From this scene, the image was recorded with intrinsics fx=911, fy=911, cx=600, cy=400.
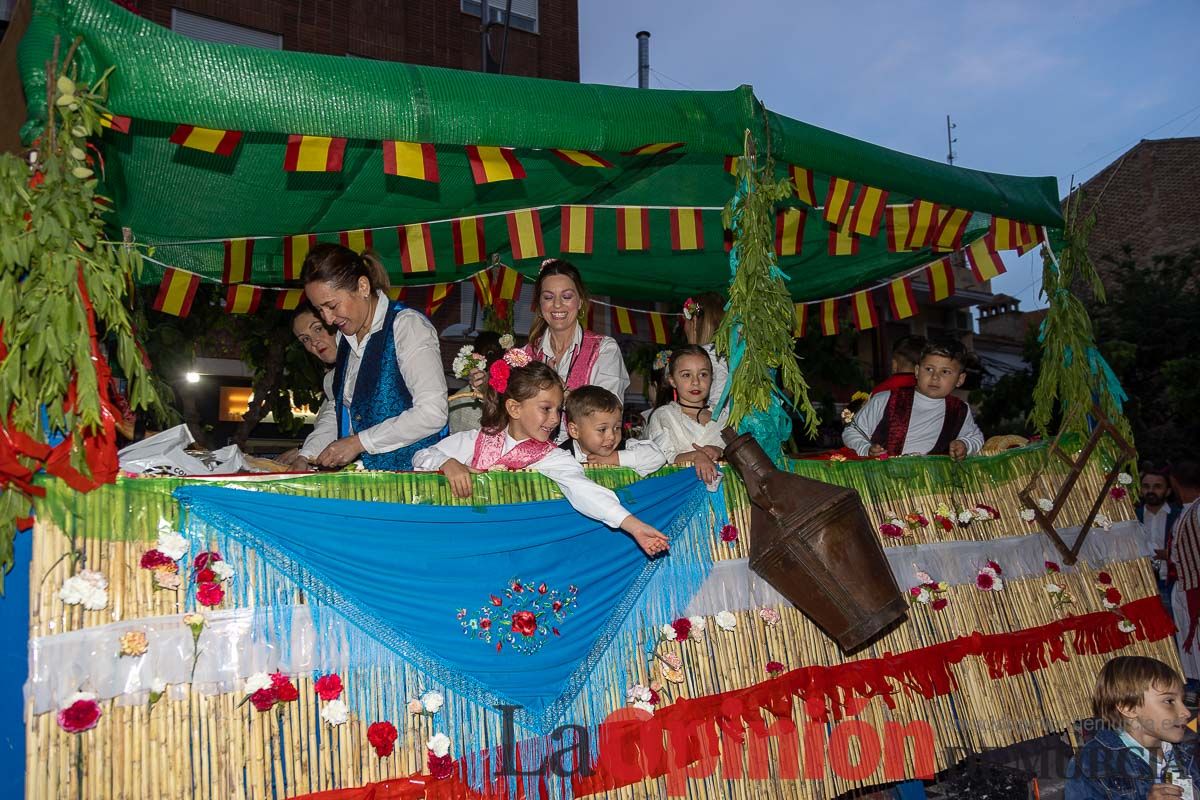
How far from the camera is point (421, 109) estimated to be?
329 centimetres

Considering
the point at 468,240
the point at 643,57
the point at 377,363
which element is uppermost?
the point at 643,57

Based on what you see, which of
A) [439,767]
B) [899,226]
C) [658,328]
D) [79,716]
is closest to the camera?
[79,716]

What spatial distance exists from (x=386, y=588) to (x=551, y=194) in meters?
→ 2.59

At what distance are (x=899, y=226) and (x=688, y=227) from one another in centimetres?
126

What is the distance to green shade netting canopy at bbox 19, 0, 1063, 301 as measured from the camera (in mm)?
2936

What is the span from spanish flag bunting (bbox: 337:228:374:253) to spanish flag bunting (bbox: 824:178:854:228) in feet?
8.87

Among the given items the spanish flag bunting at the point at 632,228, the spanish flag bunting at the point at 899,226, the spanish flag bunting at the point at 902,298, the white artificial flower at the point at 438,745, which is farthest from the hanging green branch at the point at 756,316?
the spanish flag bunting at the point at 902,298

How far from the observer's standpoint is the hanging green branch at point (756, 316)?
12.6ft

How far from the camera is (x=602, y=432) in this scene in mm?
3873

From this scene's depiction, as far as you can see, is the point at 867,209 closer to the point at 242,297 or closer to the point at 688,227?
the point at 688,227

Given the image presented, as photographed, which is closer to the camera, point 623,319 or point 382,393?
point 382,393

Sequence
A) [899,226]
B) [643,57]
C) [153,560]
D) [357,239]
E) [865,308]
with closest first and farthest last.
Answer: [153,560], [899,226], [357,239], [865,308], [643,57]

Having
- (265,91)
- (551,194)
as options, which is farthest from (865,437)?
(265,91)

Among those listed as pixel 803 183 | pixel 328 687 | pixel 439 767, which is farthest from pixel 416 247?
Answer: pixel 439 767
